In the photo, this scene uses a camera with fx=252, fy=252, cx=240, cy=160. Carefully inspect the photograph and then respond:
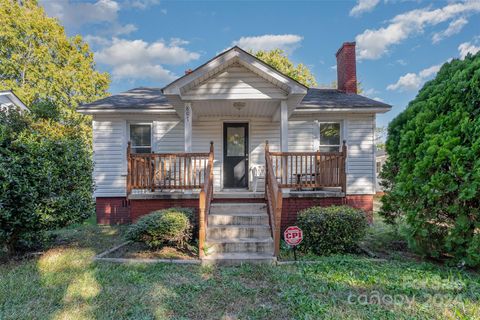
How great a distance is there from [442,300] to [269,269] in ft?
7.12

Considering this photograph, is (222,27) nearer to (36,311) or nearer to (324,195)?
(324,195)

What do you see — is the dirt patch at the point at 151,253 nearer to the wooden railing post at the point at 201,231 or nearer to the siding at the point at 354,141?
the wooden railing post at the point at 201,231

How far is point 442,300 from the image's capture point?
286 cm

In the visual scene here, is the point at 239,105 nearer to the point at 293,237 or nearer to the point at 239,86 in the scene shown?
the point at 239,86

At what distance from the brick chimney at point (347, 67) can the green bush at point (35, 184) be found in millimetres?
9140

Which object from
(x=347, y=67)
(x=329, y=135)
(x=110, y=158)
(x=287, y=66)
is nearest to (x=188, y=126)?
(x=110, y=158)

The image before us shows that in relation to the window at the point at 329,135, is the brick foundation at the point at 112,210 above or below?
below

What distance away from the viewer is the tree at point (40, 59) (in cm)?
1614

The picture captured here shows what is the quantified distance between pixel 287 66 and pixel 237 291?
2483 cm

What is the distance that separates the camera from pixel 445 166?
3.65m

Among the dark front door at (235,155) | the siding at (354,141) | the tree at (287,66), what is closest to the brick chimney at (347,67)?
the siding at (354,141)

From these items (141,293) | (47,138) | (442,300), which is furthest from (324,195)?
(47,138)

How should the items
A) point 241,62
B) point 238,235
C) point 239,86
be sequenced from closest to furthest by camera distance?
point 238,235
point 241,62
point 239,86

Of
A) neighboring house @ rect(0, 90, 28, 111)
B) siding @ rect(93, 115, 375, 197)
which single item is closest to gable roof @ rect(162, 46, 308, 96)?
siding @ rect(93, 115, 375, 197)
